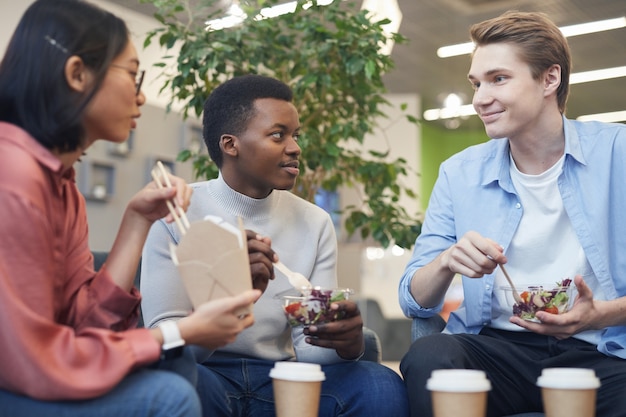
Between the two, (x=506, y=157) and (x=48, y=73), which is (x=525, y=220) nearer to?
(x=506, y=157)

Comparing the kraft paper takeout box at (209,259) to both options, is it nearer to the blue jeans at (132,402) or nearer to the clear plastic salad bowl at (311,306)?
the blue jeans at (132,402)

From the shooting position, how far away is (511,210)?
2027 millimetres

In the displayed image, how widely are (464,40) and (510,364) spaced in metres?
6.14

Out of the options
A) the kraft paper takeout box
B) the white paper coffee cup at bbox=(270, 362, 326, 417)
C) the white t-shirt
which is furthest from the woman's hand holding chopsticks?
the white t-shirt

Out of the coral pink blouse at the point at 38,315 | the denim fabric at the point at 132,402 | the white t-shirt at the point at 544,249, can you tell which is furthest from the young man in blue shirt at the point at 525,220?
the coral pink blouse at the point at 38,315

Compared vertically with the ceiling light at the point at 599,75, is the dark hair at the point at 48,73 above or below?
below

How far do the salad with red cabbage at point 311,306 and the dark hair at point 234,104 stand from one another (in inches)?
25.4

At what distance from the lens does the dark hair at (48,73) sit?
1.25 metres

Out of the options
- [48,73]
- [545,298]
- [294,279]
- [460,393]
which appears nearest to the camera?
[48,73]

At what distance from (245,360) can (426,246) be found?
0.60m

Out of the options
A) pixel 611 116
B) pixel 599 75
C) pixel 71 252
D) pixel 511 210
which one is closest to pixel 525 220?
pixel 511 210

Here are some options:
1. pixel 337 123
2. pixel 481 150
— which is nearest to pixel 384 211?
pixel 337 123

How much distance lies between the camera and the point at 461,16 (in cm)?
683

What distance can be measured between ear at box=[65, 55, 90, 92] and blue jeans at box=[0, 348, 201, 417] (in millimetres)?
495
